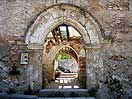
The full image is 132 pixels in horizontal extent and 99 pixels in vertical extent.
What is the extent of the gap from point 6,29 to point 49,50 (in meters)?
5.48

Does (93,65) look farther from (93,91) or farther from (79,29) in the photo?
(79,29)

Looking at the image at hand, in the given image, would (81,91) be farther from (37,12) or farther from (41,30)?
(37,12)

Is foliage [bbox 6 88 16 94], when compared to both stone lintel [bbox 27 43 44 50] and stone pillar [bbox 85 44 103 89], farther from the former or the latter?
stone pillar [bbox 85 44 103 89]

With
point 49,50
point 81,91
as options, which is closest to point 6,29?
point 81,91

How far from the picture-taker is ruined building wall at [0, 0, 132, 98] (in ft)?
22.6

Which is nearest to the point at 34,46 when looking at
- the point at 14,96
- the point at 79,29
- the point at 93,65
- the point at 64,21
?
the point at 64,21

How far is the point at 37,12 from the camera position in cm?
709

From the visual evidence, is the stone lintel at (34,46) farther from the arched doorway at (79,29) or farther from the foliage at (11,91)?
the foliage at (11,91)

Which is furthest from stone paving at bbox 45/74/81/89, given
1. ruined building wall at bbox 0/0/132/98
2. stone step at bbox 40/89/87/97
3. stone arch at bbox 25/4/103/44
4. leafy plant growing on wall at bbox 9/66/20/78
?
stone arch at bbox 25/4/103/44

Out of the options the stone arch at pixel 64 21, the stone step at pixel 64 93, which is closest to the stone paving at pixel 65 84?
the stone step at pixel 64 93

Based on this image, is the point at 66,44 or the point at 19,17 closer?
the point at 19,17

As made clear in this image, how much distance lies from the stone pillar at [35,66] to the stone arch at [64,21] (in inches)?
8.4

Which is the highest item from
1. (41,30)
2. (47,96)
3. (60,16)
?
(60,16)

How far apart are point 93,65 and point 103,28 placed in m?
1.21
